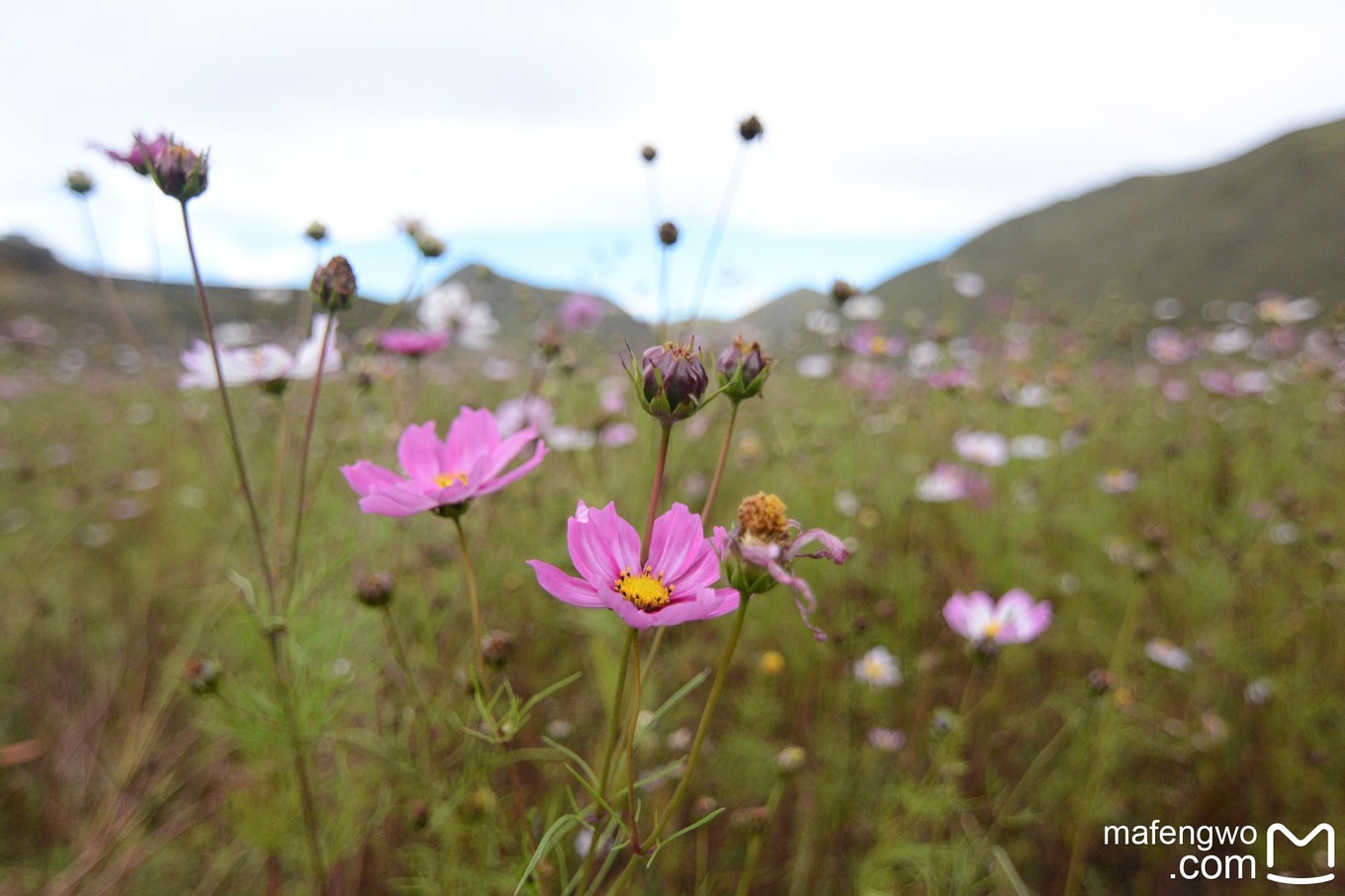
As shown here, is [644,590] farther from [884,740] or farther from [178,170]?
[884,740]

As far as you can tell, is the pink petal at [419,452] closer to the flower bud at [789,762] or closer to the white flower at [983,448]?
the flower bud at [789,762]

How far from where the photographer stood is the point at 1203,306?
4.02 metres

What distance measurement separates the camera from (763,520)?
471 mm

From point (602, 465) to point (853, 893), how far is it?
1385 mm

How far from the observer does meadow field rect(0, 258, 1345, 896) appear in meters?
0.91

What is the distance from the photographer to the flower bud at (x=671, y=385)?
1.63 ft

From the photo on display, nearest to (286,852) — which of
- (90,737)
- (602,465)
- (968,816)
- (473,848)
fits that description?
(473,848)

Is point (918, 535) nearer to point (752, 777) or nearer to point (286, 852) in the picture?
point (752, 777)

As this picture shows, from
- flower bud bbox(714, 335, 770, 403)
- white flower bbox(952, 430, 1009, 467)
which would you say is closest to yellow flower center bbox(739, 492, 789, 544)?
flower bud bbox(714, 335, 770, 403)

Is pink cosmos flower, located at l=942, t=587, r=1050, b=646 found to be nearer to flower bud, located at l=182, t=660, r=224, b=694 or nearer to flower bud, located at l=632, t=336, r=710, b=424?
Result: flower bud, located at l=632, t=336, r=710, b=424

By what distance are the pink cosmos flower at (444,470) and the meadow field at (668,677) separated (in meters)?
0.03

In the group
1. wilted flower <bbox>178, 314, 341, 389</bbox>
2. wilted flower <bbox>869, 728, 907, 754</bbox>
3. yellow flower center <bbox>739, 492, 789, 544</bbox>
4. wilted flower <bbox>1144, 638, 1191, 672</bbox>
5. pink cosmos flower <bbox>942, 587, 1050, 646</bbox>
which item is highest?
wilted flower <bbox>178, 314, 341, 389</bbox>

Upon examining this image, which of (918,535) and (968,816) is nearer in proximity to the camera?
(968,816)

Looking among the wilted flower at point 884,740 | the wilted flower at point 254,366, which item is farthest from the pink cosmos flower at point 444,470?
the wilted flower at point 884,740
